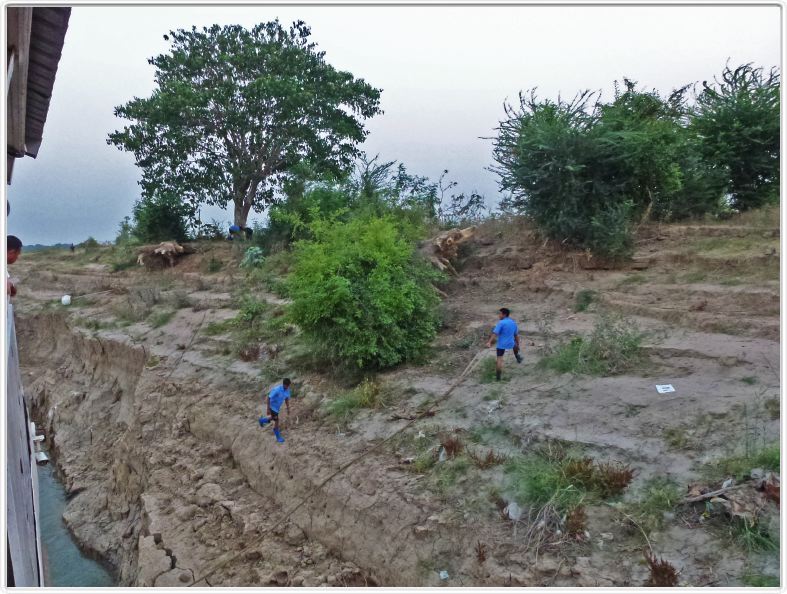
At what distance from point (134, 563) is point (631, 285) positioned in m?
9.51

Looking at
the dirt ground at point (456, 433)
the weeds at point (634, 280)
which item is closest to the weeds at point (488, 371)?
the dirt ground at point (456, 433)

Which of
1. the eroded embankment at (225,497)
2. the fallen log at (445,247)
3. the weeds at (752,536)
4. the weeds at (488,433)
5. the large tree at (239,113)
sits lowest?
the eroded embankment at (225,497)

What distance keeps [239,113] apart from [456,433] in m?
15.6

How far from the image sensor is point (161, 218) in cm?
2234

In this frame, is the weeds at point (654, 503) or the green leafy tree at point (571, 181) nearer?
the weeds at point (654, 503)

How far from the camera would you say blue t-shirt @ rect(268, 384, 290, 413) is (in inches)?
341

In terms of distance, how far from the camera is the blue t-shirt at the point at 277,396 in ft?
28.4

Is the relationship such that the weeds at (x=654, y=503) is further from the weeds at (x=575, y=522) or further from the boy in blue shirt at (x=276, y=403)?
the boy in blue shirt at (x=276, y=403)

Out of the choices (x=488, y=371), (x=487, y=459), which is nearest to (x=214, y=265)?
(x=488, y=371)

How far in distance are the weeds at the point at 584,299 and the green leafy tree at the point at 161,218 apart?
15810 millimetres

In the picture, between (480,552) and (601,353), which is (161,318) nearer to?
(601,353)

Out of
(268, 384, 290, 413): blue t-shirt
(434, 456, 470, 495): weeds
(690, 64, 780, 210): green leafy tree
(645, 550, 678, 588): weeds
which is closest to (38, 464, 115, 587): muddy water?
(268, 384, 290, 413): blue t-shirt

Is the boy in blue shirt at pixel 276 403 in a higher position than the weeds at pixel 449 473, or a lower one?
higher

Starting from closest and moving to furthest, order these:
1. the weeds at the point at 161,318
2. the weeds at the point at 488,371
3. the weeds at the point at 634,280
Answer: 1. the weeds at the point at 488,371
2. the weeds at the point at 634,280
3. the weeds at the point at 161,318
